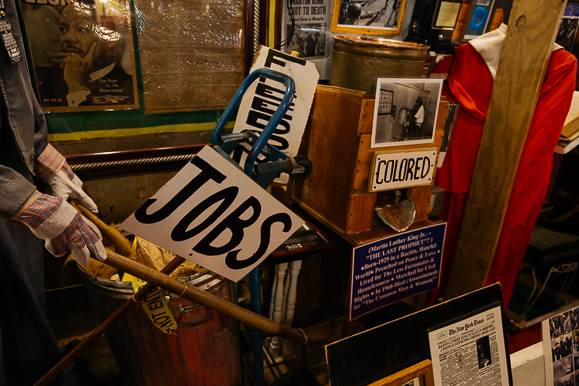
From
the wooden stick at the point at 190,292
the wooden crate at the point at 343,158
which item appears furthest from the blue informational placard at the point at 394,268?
the wooden stick at the point at 190,292

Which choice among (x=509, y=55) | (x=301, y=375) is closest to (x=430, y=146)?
(x=509, y=55)

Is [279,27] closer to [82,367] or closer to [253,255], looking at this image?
[253,255]

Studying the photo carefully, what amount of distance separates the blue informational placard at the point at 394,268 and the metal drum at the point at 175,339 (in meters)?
0.66

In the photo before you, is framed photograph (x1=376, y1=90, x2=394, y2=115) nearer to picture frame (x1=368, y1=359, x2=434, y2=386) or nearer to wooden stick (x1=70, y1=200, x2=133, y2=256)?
picture frame (x1=368, y1=359, x2=434, y2=386)

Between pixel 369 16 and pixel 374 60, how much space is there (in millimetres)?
829

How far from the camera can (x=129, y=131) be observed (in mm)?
2150

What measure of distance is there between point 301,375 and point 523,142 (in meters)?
1.83

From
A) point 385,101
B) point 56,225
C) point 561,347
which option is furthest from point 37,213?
point 561,347

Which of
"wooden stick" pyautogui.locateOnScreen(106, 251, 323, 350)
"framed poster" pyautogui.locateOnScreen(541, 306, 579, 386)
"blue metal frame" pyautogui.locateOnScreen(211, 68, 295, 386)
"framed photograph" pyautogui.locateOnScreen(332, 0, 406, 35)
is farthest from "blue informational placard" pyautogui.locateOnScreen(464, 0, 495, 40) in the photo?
"wooden stick" pyautogui.locateOnScreen(106, 251, 323, 350)

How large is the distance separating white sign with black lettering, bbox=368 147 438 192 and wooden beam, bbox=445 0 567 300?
2.13 ft

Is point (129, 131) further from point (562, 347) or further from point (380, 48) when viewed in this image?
point (562, 347)

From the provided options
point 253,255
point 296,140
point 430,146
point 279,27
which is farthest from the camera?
point 279,27

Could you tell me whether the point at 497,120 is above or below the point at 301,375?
above

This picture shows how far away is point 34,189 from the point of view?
1.24 m
